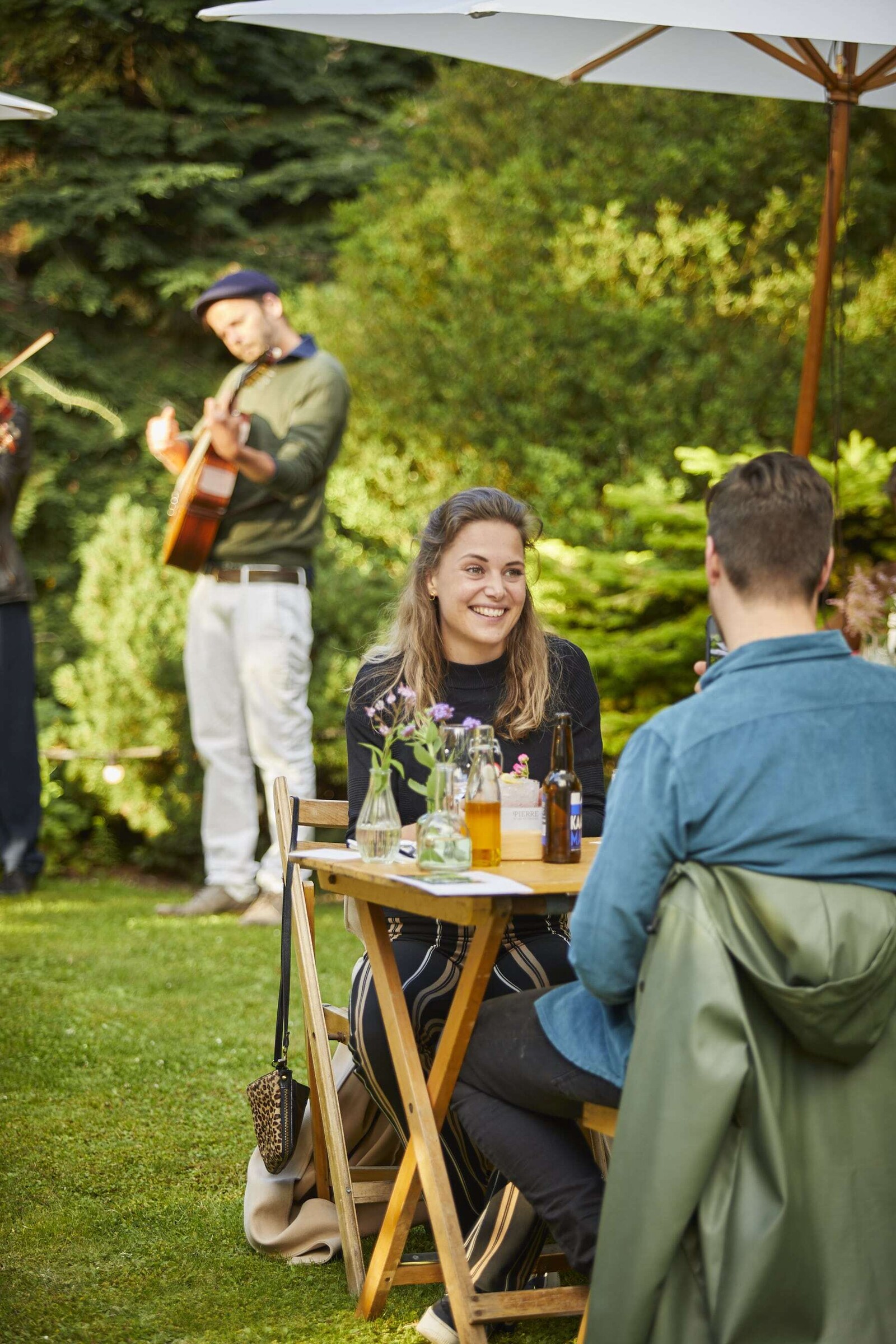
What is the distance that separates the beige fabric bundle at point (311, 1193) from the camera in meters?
2.96

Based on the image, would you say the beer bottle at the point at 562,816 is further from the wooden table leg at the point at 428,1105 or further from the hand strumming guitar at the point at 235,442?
the hand strumming guitar at the point at 235,442

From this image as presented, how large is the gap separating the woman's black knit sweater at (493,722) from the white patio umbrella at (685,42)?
4.89ft

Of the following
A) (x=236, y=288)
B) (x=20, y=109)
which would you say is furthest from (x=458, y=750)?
(x=236, y=288)

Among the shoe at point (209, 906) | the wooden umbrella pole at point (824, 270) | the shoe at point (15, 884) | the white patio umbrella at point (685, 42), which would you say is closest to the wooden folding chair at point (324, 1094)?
the white patio umbrella at point (685, 42)

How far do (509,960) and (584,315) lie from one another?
22.8ft

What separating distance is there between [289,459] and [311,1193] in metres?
3.43

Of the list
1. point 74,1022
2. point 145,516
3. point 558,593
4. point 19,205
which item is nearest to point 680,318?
point 558,593

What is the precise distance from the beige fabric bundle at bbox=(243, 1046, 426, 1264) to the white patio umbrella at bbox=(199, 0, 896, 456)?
2462 millimetres

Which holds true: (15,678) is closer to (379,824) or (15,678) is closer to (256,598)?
(256,598)

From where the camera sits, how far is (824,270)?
457 cm

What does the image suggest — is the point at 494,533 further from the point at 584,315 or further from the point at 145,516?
the point at 584,315

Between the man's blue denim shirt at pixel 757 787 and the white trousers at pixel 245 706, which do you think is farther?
the white trousers at pixel 245 706

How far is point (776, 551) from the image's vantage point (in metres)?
2.01

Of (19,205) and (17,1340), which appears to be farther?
(19,205)
